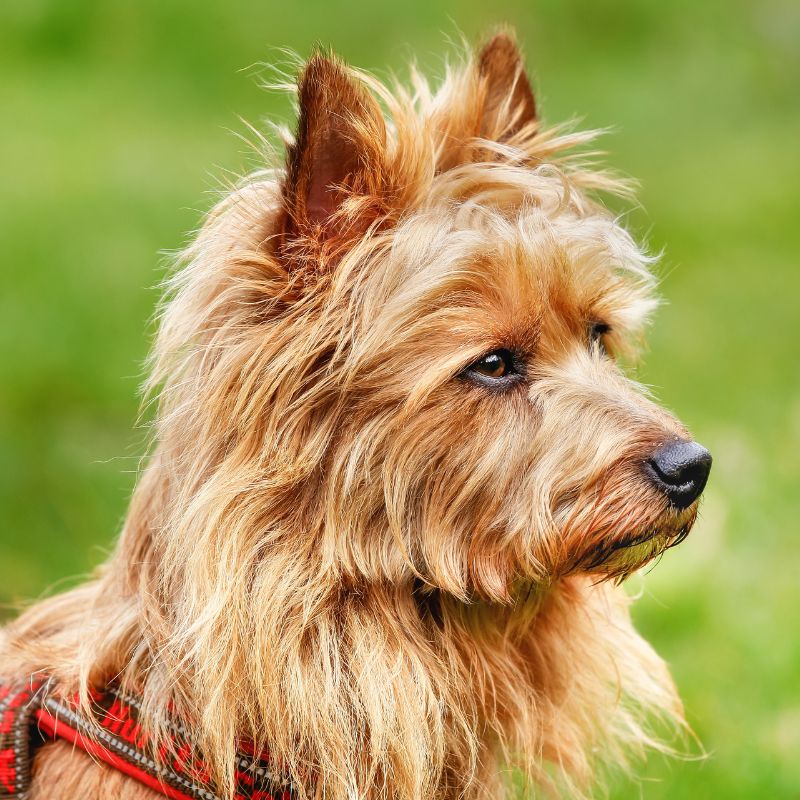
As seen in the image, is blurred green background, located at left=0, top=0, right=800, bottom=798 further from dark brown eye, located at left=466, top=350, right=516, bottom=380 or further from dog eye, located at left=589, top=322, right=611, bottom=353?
dark brown eye, located at left=466, top=350, right=516, bottom=380

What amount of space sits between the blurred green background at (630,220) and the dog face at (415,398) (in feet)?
1.32

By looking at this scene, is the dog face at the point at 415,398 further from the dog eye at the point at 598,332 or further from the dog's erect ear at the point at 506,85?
the dog's erect ear at the point at 506,85

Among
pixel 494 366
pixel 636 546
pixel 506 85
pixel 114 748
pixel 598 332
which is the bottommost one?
pixel 114 748

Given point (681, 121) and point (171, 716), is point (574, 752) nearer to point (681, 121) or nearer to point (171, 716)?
point (171, 716)

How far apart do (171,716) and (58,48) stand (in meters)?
10.2

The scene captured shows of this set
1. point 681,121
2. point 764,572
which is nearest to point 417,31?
point 681,121

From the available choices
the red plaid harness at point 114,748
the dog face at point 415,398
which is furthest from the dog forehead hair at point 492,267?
the red plaid harness at point 114,748

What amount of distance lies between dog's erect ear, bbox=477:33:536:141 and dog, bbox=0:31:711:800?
0.35m

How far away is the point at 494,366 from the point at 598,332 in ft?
1.34

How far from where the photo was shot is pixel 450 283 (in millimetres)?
2557

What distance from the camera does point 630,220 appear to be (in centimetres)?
1005

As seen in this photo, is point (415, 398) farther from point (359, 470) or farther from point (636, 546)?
point (636, 546)

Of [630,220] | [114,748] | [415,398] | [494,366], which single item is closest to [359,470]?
[415,398]

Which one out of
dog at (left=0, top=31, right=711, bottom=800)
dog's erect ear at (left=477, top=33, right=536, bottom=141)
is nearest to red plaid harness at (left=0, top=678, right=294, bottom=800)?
dog at (left=0, top=31, right=711, bottom=800)
